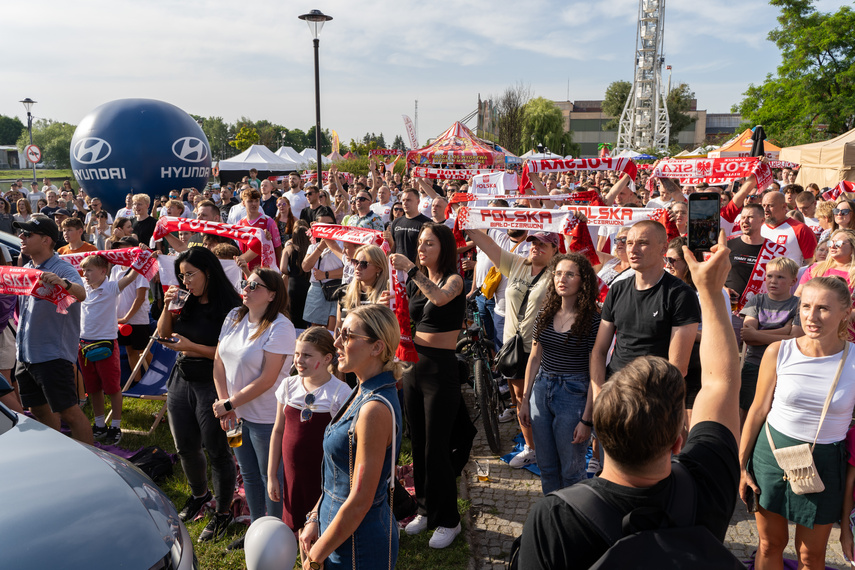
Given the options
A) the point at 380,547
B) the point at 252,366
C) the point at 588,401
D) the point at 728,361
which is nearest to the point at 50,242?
the point at 252,366

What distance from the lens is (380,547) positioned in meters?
2.62

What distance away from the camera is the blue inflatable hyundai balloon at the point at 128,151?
1847 cm

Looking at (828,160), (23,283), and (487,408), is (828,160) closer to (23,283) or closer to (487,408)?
(487,408)

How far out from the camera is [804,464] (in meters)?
3.09

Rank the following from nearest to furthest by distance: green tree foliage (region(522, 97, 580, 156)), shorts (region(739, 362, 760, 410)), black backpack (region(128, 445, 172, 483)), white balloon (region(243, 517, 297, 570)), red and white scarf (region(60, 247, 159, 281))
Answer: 1. white balloon (region(243, 517, 297, 570))
2. shorts (region(739, 362, 760, 410))
3. black backpack (region(128, 445, 172, 483))
4. red and white scarf (region(60, 247, 159, 281))
5. green tree foliage (region(522, 97, 580, 156))

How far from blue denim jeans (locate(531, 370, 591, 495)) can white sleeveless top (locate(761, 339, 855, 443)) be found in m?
1.12

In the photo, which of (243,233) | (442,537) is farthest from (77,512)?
(243,233)

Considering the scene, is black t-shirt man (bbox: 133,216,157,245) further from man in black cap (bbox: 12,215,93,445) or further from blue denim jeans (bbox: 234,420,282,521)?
blue denim jeans (bbox: 234,420,282,521)

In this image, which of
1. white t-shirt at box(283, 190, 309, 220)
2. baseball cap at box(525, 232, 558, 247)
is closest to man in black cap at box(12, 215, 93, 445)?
baseball cap at box(525, 232, 558, 247)

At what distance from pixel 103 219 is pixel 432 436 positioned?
8.05 m

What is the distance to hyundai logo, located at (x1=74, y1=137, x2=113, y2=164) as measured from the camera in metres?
18.5

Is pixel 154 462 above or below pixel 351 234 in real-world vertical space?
below

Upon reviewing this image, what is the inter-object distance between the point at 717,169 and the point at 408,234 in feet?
13.8

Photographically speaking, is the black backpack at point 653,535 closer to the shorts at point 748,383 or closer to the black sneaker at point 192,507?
the shorts at point 748,383
